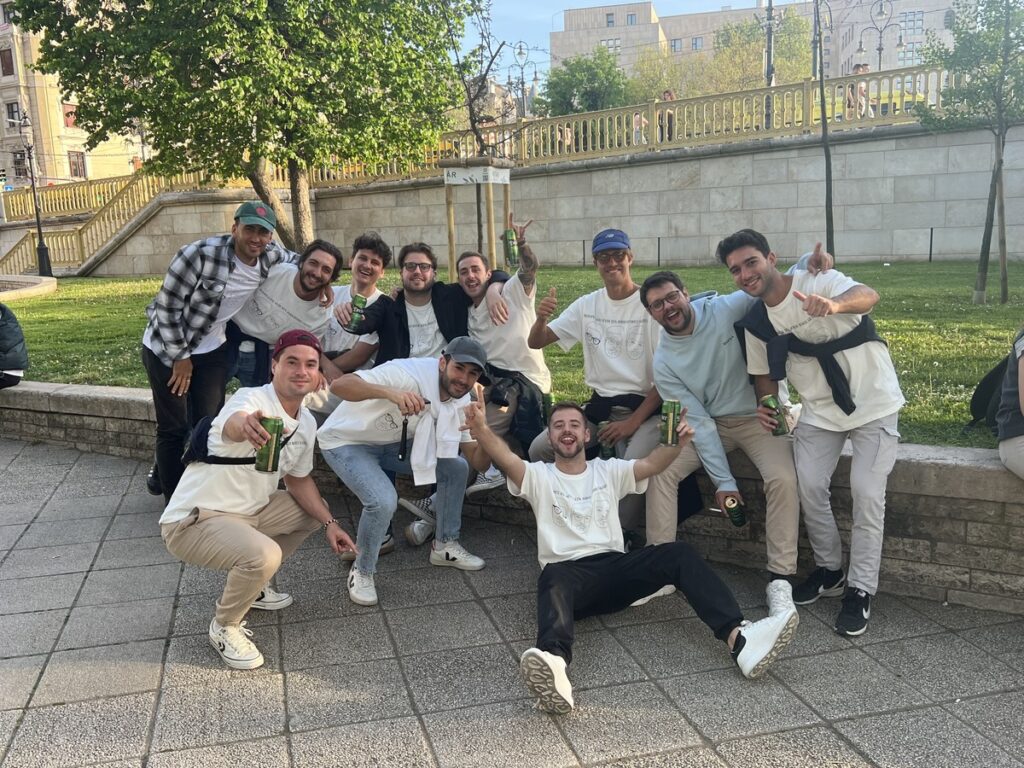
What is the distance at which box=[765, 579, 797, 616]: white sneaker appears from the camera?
3.88 metres

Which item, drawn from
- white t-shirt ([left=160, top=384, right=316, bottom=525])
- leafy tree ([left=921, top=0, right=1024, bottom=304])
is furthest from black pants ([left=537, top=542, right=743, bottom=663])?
leafy tree ([left=921, top=0, right=1024, bottom=304])

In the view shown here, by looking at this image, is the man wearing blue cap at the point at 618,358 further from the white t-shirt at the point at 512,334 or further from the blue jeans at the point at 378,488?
the blue jeans at the point at 378,488

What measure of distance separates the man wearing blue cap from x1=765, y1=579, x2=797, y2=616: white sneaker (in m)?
1.03

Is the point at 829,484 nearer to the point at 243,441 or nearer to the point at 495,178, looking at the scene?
the point at 243,441

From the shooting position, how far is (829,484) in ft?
14.3

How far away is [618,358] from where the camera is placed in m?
5.05

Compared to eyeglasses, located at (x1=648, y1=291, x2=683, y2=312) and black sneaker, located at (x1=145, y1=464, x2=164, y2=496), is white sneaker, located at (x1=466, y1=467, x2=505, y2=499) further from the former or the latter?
black sneaker, located at (x1=145, y1=464, x2=164, y2=496)

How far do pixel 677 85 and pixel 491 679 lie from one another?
6069 centimetres

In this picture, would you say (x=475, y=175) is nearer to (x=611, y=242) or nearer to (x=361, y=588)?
(x=611, y=242)

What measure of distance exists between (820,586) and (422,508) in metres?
2.57

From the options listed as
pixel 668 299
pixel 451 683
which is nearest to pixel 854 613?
pixel 668 299

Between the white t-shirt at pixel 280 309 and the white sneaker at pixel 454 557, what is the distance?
170 cm

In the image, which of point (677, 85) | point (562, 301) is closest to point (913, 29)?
point (677, 85)

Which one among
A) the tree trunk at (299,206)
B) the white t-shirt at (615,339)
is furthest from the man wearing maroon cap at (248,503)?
the tree trunk at (299,206)
